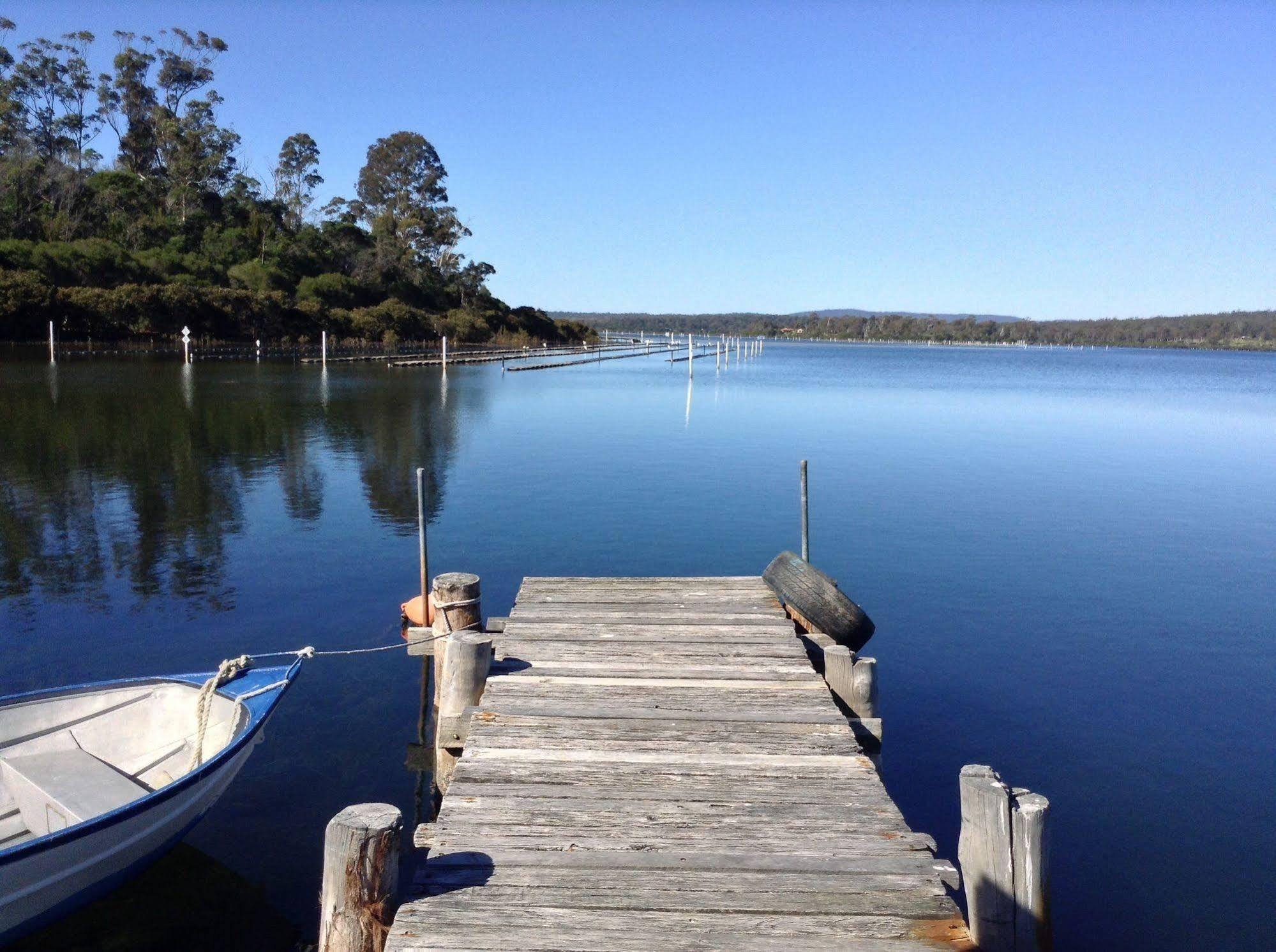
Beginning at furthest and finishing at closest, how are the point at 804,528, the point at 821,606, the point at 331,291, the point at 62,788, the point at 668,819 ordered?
the point at 331,291, the point at 804,528, the point at 821,606, the point at 62,788, the point at 668,819

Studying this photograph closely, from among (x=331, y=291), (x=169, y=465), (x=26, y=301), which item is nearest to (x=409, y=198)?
(x=331, y=291)

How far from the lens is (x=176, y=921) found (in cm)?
598

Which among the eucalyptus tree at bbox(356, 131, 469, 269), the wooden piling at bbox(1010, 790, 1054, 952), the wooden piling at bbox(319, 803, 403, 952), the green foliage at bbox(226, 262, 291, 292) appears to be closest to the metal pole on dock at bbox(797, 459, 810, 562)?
the wooden piling at bbox(1010, 790, 1054, 952)

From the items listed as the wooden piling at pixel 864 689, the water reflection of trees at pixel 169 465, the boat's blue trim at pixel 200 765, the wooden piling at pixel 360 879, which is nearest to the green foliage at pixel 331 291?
the water reflection of trees at pixel 169 465

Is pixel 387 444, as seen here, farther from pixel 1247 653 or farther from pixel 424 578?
pixel 1247 653

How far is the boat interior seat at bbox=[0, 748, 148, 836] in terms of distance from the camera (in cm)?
564

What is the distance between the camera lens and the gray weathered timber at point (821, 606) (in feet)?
27.0

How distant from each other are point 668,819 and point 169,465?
19220 mm

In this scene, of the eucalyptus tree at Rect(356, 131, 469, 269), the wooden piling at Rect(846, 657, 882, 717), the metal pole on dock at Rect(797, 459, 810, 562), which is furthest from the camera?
the eucalyptus tree at Rect(356, 131, 469, 269)

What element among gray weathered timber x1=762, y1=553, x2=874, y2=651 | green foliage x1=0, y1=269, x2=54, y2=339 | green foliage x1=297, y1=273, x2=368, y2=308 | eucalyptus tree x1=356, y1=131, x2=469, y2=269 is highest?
eucalyptus tree x1=356, y1=131, x2=469, y2=269

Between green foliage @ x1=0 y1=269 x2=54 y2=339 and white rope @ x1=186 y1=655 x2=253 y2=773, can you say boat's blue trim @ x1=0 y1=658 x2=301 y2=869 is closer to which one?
white rope @ x1=186 y1=655 x2=253 y2=773

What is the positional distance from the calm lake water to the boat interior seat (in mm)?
1010

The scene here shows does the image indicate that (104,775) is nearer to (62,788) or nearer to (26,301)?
(62,788)

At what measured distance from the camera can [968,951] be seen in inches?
163
